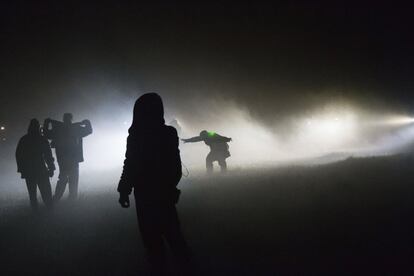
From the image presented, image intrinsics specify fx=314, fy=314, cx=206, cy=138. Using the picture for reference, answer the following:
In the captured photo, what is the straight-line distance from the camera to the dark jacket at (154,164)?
3.84m

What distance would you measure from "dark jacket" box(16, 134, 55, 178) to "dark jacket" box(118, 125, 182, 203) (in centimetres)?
615

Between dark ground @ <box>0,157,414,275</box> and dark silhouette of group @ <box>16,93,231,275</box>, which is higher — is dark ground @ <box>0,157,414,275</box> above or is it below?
below

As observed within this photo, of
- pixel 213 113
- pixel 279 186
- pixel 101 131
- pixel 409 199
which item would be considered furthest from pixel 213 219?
pixel 213 113

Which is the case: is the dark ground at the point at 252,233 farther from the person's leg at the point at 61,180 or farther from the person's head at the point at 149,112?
the person's head at the point at 149,112

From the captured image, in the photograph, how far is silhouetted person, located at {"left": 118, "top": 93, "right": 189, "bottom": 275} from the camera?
148 inches

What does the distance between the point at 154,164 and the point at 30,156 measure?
6433 mm

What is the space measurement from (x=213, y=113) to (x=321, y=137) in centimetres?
1489

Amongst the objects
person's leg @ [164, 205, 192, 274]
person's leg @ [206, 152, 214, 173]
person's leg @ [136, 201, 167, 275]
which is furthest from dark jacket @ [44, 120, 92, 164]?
person's leg @ [164, 205, 192, 274]

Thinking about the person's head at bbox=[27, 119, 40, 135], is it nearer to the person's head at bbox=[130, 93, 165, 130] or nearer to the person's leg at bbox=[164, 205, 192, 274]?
the person's head at bbox=[130, 93, 165, 130]

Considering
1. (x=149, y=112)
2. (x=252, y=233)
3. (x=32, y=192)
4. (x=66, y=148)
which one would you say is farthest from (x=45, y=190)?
(x=149, y=112)

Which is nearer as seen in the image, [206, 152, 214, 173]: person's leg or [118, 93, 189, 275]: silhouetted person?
[118, 93, 189, 275]: silhouetted person

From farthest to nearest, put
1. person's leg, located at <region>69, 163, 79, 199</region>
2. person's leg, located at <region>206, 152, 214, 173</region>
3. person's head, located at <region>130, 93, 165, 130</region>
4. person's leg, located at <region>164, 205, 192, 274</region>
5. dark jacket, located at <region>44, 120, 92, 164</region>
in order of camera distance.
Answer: person's leg, located at <region>206, 152, 214, 173</region>, person's leg, located at <region>69, 163, 79, 199</region>, dark jacket, located at <region>44, 120, 92, 164</region>, person's head, located at <region>130, 93, 165, 130</region>, person's leg, located at <region>164, 205, 192, 274</region>

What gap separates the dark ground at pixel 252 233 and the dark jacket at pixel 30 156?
3.82ft

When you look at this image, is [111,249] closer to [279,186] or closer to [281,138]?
[279,186]
